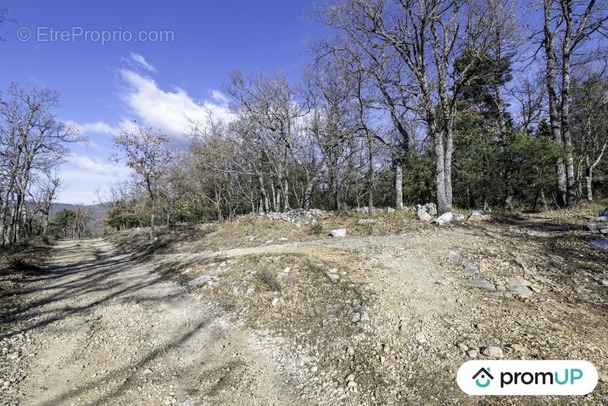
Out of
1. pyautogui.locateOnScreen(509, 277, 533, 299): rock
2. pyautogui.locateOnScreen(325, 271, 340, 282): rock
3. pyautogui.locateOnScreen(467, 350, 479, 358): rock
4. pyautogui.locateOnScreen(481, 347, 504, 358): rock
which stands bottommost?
pyautogui.locateOnScreen(467, 350, 479, 358): rock

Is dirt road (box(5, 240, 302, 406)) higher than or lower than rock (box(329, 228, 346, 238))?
lower

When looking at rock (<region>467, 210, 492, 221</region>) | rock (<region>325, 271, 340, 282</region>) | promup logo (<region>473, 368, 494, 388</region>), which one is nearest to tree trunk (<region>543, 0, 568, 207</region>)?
rock (<region>467, 210, 492, 221</region>)

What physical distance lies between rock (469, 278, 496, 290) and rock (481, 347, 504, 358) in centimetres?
224

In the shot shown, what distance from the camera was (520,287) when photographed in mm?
6289

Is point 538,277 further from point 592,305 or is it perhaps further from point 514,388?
point 514,388

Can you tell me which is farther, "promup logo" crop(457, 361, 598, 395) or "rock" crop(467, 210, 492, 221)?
"rock" crop(467, 210, 492, 221)

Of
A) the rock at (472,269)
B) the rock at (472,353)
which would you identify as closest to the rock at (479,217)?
the rock at (472,269)

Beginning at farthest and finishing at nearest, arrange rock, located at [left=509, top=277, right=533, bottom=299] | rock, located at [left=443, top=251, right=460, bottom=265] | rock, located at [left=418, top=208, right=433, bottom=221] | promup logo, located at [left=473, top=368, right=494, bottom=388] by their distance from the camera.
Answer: rock, located at [left=418, top=208, right=433, bottom=221] < rock, located at [left=443, top=251, right=460, bottom=265] < rock, located at [left=509, top=277, right=533, bottom=299] < promup logo, located at [left=473, top=368, right=494, bottom=388]

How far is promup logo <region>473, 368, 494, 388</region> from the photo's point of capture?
13.1 feet

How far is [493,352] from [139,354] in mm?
5509

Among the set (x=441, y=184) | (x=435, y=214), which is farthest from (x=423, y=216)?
(x=441, y=184)

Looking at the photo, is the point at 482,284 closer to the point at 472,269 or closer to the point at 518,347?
the point at 472,269

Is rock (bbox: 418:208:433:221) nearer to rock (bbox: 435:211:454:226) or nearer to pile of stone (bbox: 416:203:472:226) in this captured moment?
pile of stone (bbox: 416:203:472:226)

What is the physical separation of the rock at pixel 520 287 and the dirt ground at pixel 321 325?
0.07 feet
